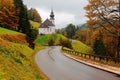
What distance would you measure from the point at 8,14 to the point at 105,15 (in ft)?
130

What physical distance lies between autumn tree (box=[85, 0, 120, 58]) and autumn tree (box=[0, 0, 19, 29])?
116 feet

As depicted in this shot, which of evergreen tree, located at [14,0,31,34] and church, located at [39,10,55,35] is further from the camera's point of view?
church, located at [39,10,55,35]

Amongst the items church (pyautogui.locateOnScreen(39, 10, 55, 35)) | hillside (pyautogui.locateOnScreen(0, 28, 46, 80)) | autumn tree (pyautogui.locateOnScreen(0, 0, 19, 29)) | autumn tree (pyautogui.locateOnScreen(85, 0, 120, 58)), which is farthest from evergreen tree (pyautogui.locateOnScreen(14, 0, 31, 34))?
church (pyautogui.locateOnScreen(39, 10, 55, 35))

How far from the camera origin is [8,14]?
76.1 meters

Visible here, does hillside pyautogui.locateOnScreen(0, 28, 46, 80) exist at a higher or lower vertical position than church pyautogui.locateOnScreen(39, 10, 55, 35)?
lower

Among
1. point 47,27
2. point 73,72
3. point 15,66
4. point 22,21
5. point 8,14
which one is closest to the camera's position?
point 15,66

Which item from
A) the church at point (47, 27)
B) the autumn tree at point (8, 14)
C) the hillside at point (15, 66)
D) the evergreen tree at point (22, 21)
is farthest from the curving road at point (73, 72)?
the church at point (47, 27)

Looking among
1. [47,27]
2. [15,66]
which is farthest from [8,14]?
[47,27]

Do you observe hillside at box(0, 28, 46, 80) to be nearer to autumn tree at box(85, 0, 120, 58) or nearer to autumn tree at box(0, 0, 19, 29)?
autumn tree at box(85, 0, 120, 58)

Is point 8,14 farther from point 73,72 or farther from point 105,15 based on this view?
A: point 73,72

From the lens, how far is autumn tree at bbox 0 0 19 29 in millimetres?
74688

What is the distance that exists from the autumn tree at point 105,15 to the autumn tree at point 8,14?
116ft

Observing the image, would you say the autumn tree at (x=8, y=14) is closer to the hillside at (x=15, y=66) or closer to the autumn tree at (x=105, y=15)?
the autumn tree at (x=105, y=15)

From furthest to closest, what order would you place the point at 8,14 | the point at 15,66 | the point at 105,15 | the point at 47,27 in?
1. the point at 47,27
2. the point at 8,14
3. the point at 105,15
4. the point at 15,66
